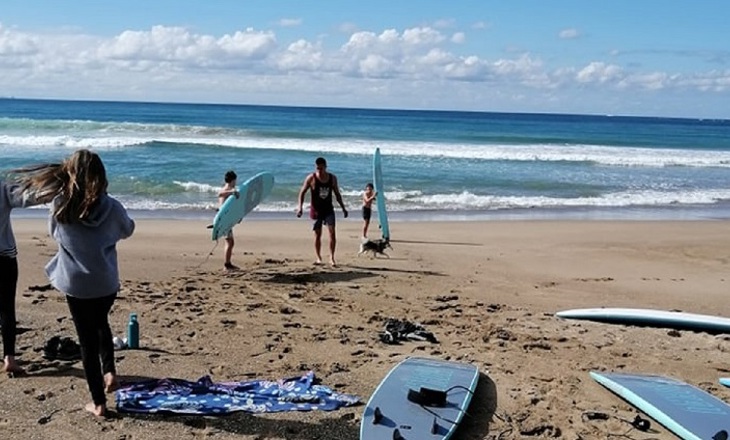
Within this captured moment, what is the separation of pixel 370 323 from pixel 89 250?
3.29 meters

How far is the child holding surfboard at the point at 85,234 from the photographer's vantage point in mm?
3906

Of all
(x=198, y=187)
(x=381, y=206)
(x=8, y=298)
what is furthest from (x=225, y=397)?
(x=198, y=187)

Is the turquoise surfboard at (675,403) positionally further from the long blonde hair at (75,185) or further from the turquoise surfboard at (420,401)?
the long blonde hair at (75,185)

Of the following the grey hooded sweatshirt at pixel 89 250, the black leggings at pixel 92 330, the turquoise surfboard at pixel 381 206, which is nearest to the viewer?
the grey hooded sweatshirt at pixel 89 250

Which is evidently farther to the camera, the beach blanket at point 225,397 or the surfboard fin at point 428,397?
the surfboard fin at point 428,397

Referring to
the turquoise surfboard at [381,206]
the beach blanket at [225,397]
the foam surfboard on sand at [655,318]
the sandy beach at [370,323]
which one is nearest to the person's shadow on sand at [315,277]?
the sandy beach at [370,323]

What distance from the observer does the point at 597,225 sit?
13969 millimetres

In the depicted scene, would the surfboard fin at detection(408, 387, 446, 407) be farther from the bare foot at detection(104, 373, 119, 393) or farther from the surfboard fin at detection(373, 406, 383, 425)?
the bare foot at detection(104, 373, 119, 393)

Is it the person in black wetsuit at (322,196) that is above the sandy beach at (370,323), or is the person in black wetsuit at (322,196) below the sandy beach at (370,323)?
above

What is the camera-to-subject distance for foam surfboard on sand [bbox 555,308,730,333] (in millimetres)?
6898

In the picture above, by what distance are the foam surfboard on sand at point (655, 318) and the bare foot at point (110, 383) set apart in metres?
4.40

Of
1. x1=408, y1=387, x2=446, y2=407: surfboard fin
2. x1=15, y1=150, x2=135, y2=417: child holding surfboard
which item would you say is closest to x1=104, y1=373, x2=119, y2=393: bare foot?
x1=15, y1=150, x2=135, y2=417: child holding surfboard

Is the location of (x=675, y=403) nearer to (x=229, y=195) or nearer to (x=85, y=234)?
(x=85, y=234)

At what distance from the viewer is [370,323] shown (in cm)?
679
